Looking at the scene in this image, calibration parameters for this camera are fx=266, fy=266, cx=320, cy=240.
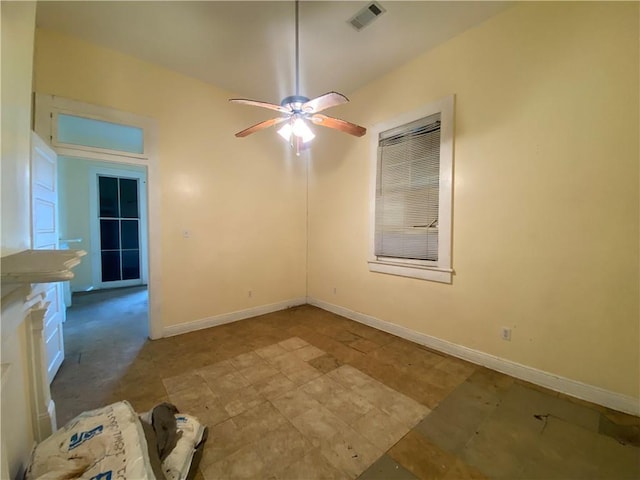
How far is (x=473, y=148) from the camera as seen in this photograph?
8.64 feet

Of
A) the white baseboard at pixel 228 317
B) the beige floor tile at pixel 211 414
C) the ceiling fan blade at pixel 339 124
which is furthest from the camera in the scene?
the white baseboard at pixel 228 317

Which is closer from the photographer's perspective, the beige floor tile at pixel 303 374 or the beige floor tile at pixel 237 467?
the beige floor tile at pixel 237 467

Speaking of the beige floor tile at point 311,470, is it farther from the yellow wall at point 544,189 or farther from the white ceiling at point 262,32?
the white ceiling at point 262,32

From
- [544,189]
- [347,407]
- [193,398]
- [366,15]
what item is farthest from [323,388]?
[366,15]

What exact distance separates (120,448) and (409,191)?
3.15 meters

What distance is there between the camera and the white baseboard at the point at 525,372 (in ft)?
6.41

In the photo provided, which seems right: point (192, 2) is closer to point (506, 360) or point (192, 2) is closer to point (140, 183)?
point (506, 360)

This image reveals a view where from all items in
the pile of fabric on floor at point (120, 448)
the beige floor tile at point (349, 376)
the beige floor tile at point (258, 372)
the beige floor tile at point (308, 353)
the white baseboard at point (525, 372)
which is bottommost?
the beige floor tile at point (258, 372)

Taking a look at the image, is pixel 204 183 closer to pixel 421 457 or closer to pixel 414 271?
pixel 414 271

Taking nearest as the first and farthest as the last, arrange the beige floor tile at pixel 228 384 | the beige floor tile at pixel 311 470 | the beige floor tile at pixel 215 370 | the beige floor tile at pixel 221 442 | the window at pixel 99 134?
1. the beige floor tile at pixel 311 470
2. the beige floor tile at pixel 221 442
3. the beige floor tile at pixel 228 384
4. the beige floor tile at pixel 215 370
5. the window at pixel 99 134

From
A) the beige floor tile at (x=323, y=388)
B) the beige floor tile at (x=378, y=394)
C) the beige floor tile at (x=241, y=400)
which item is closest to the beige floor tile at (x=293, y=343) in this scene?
the beige floor tile at (x=323, y=388)

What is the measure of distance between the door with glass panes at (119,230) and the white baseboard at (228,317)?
381 centimetres

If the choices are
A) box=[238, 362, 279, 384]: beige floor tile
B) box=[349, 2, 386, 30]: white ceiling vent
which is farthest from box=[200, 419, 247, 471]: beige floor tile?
box=[349, 2, 386, 30]: white ceiling vent

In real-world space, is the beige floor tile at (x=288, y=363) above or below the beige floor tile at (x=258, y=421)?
above
